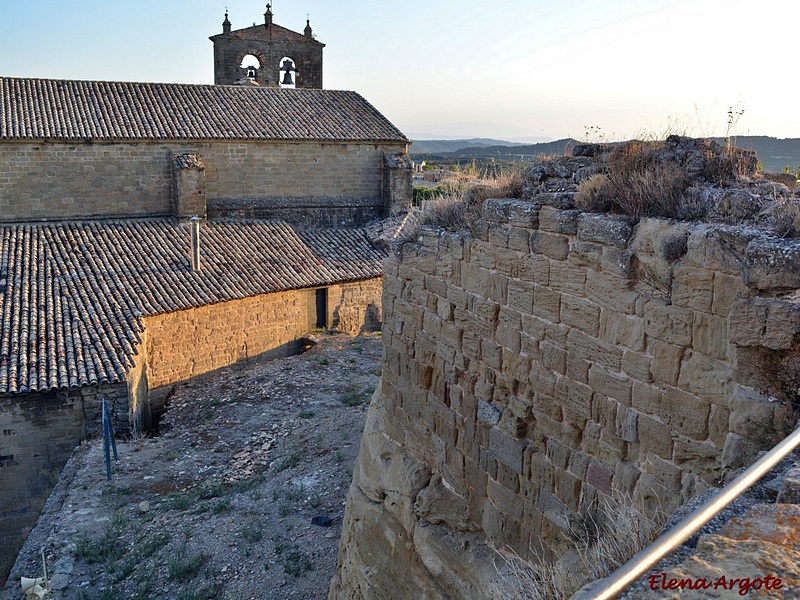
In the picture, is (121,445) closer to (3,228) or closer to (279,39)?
(3,228)

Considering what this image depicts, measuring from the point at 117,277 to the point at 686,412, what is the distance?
50.6ft

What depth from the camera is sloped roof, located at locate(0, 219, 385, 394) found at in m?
13.1

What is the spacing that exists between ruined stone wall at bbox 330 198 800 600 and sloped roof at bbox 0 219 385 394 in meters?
9.33

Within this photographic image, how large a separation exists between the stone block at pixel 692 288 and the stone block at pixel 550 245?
688 mm

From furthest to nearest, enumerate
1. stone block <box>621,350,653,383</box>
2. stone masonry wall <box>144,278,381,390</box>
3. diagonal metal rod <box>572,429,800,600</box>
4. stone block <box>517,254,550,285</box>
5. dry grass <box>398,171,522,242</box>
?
1. stone masonry wall <box>144,278,381,390</box>
2. dry grass <box>398,171,522,242</box>
3. stone block <box>517,254,550,285</box>
4. stone block <box>621,350,653,383</box>
5. diagonal metal rod <box>572,429,800,600</box>

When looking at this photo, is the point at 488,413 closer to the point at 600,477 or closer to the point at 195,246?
the point at 600,477

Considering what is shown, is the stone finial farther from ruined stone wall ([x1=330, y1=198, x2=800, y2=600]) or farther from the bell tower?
ruined stone wall ([x1=330, y1=198, x2=800, y2=600])

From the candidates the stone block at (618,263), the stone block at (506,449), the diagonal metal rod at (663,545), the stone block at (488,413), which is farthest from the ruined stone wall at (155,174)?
the diagonal metal rod at (663,545)

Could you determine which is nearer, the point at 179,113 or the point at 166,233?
the point at 166,233

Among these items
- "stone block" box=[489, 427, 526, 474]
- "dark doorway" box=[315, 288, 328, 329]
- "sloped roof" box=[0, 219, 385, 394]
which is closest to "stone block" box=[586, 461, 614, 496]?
"stone block" box=[489, 427, 526, 474]

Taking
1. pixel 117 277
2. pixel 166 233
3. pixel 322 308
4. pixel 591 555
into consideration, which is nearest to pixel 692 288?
pixel 591 555

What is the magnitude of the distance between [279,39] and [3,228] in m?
13.1

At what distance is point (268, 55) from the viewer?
2661 cm

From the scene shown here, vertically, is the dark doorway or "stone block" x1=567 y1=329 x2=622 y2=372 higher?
"stone block" x1=567 y1=329 x2=622 y2=372
